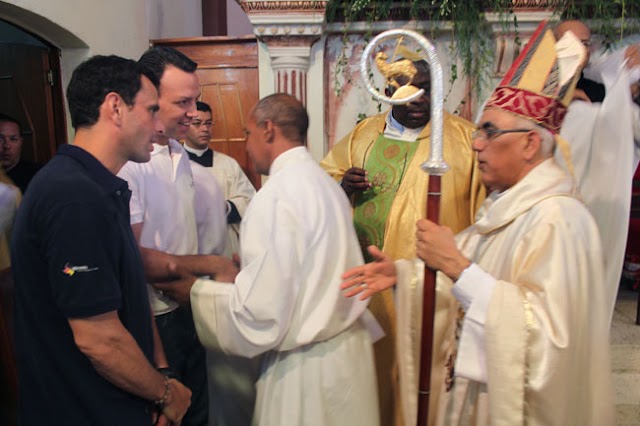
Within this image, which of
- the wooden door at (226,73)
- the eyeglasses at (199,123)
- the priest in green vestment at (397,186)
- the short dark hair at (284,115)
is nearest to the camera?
the short dark hair at (284,115)

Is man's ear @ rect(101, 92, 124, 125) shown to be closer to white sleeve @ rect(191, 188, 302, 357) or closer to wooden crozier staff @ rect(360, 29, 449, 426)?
white sleeve @ rect(191, 188, 302, 357)

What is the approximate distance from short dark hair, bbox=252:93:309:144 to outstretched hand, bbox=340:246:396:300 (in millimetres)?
534

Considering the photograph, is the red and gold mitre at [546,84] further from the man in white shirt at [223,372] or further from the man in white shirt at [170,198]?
the man in white shirt at [223,372]

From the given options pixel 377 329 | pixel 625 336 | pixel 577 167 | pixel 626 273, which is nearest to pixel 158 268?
pixel 377 329

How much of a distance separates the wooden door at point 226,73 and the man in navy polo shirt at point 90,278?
10.5ft

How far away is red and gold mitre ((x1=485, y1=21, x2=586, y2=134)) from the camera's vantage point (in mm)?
1823

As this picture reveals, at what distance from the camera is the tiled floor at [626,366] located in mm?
3100

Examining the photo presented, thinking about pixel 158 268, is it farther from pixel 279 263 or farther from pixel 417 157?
pixel 417 157

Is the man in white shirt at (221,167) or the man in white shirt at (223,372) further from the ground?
the man in white shirt at (221,167)

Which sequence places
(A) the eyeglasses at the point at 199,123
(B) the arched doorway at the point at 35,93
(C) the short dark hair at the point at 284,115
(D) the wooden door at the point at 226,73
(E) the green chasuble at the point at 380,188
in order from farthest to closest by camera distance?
(D) the wooden door at the point at 226,73, (B) the arched doorway at the point at 35,93, (A) the eyeglasses at the point at 199,123, (E) the green chasuble at the point at 380,188, (C) the short dark hair at the point at 284,115

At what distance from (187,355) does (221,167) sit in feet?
6.25

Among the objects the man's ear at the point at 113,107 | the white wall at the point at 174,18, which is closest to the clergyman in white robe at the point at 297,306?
the man's ear at the point at 113,107

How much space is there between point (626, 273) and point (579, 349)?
3280 millimetres

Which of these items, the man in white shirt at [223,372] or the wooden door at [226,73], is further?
the wooden door at [226,73]
